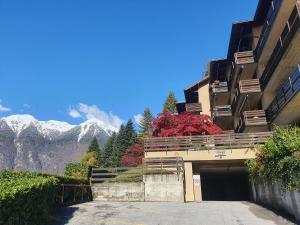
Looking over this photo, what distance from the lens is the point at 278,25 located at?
23.8 metres

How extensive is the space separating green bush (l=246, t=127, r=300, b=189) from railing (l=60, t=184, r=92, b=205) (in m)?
10.8

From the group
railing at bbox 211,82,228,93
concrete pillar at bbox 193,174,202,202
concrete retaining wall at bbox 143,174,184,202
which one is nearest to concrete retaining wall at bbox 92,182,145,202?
concrete retaining wall at bbox 143,174,184,202

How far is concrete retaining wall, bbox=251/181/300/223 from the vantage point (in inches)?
483

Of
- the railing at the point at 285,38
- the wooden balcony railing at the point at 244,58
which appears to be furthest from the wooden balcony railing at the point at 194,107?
the railing at the point at 285,38

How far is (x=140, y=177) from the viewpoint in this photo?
2383cm

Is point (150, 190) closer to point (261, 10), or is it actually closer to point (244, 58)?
point (244, 58)

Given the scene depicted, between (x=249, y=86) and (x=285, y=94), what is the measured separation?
284 inches

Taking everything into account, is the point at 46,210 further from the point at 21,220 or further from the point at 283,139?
the point at 283,139

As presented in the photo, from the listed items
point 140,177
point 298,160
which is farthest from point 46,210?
point 140,177

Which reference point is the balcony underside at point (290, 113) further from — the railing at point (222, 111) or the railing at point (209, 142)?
the railing at point (222, 111)

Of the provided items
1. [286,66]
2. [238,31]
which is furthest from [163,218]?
[238,31]

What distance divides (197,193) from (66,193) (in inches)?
436

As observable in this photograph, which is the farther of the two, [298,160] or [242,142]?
[242,142]

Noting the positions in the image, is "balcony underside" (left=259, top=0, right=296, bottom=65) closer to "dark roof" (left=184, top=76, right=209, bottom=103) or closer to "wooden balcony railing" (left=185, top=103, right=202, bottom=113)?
"wooden balcony railing" (left=185, top=103, right=202, bottom=113)
